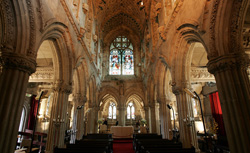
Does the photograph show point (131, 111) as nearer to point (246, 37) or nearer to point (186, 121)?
point (186, 121)

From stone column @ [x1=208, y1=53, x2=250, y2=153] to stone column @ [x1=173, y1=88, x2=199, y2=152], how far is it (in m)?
2.99

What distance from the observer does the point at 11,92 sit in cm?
428

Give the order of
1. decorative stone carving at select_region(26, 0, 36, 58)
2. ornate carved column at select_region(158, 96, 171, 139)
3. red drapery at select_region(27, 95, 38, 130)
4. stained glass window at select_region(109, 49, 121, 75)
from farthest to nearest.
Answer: stained glass window at select_region(109, 49, 121, 75) < red drapery at select_region(27, 95, 38, 130) < ornate carved column at select_region(158, 96, 171, 139) < decorative stone carving at select_region(26, 0, 36, 58)

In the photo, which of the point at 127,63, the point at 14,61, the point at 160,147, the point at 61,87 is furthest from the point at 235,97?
the point at 127,63

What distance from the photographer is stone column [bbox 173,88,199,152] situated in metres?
6.96

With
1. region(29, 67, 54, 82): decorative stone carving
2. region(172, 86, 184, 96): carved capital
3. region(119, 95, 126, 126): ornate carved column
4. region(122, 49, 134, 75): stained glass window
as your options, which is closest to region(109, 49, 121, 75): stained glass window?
region(122, 49, 134, 75): stained glass window

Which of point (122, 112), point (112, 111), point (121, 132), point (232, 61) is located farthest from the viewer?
point (112, 111)

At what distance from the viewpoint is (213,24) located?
193 inches

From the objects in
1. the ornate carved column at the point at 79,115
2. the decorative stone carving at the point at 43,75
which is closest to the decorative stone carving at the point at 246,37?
the ornate carved column at the point at 79,115

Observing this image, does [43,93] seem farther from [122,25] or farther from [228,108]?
[122,25]

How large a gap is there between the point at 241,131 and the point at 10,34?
7.03 metres

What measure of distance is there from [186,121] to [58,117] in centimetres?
620

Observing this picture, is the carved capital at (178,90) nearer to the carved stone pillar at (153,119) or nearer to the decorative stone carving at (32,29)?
the decorative stone carving at (32,29)

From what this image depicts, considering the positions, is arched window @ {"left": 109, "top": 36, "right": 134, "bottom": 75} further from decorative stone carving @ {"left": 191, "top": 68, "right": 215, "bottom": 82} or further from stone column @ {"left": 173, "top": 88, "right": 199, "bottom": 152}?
stone column @ {"left": 173, "top": 88, "right": 199, "bottom": 152}
